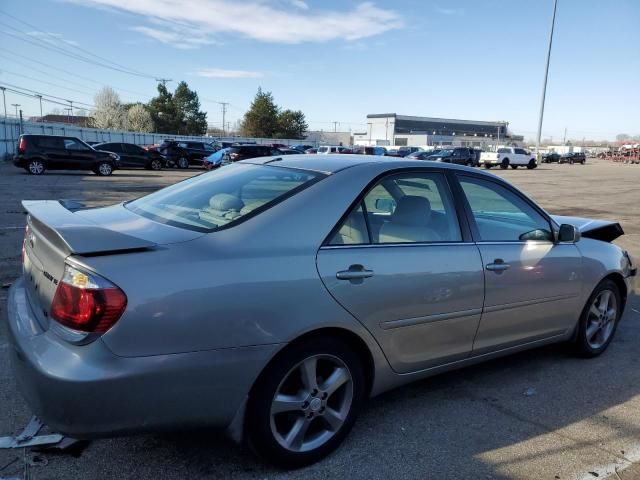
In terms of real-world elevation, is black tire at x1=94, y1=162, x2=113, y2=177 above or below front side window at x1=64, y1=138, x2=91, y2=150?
below

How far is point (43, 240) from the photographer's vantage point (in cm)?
271

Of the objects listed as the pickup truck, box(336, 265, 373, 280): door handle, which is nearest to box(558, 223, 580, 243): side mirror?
box(336, 265, 373, 280): door handle

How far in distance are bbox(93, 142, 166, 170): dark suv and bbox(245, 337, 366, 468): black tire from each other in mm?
27921

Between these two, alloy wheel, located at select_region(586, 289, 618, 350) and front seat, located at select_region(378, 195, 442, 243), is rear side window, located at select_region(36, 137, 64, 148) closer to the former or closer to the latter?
front seat, located at select_region(378, 195, 442, 243)

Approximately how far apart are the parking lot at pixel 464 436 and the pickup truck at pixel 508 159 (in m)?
43.6

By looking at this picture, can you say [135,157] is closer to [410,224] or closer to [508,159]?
[410,224]

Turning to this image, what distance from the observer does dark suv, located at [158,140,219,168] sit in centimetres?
3231

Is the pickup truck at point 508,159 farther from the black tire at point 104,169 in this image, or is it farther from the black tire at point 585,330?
the black tire at point 585,330

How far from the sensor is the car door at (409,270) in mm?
2807

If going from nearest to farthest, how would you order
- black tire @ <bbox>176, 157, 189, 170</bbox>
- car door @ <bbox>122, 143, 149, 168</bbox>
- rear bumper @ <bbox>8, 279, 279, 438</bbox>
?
rear bumper @ <bbox>8, 279, 279, 438</bbox> < car door @ <bbox>122, 143, 149, 168</bbox> < black tire @ <bbox>176, 157, 189, 170</bbox>

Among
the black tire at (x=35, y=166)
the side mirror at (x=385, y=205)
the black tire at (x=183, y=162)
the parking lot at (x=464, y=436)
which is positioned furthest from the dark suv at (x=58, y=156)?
the side mirror at (x=385, y=205)

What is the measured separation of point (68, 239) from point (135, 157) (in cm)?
2863

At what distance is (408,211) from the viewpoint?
11.3 ft

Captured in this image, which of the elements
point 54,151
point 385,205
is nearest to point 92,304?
point 385,205
